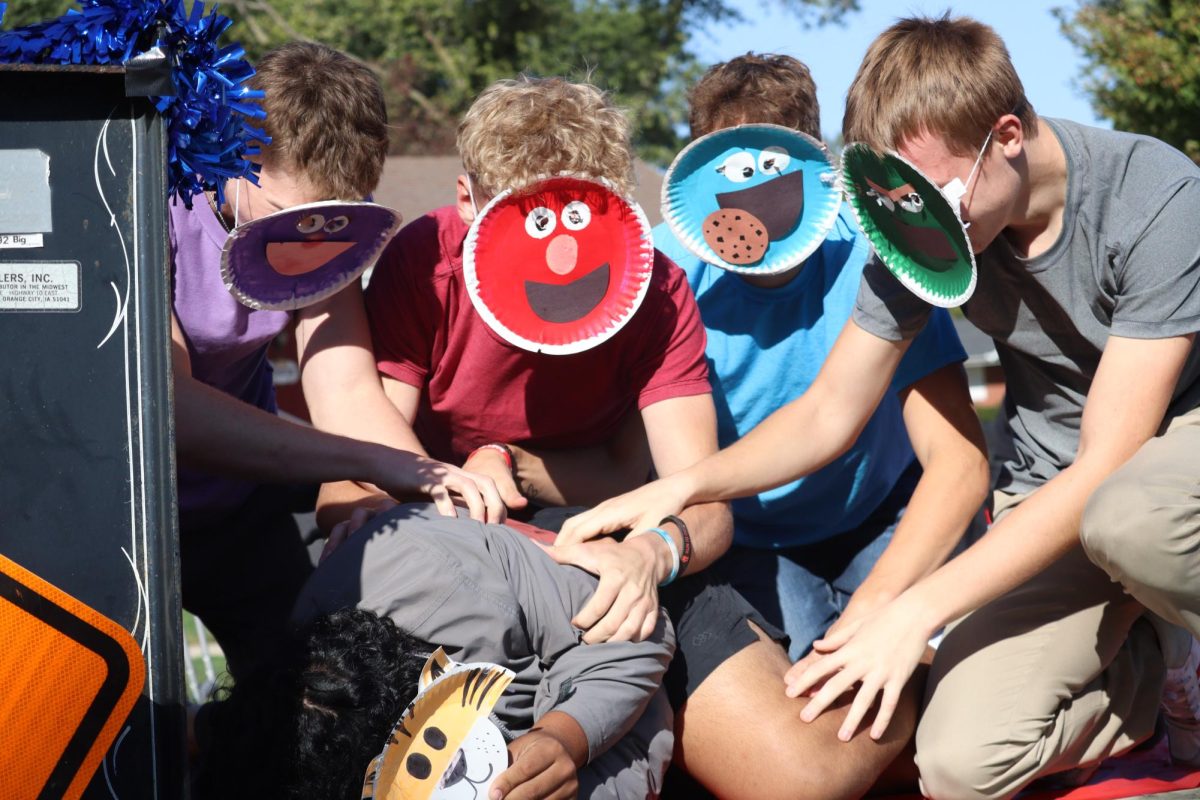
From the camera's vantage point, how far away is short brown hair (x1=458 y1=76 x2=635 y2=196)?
8.41ft

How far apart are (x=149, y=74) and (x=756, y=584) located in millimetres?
1972

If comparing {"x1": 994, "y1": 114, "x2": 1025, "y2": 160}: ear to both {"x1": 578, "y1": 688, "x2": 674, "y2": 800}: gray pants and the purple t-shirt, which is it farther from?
the purple t-shirt

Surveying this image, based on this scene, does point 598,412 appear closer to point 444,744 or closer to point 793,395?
point 793,395

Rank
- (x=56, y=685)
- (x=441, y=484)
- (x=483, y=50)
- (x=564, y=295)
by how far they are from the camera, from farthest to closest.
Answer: (x=483, y=50) < (x=564, y=295) < (x=441, y=484) < (x=56, y=685)

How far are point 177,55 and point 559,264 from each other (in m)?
1.03

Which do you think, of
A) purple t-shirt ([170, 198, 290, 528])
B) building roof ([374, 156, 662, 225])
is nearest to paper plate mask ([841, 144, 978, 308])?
purple t-shirt ([170, 198, 290, 528])

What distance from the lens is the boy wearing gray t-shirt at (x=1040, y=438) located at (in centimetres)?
224

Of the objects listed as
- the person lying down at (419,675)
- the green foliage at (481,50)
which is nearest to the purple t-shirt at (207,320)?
the person lying down at (419,675)

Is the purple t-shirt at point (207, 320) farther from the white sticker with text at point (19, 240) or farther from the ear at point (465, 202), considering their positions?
the white sticker with text at point (19, 240)

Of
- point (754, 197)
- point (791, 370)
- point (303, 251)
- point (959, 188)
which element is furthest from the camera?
point (791, 370)

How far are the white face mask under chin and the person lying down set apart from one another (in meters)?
0.90

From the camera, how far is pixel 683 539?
2.39 metres

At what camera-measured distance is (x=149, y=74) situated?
157 centimetres

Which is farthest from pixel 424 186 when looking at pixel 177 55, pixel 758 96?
pixel 177 55
